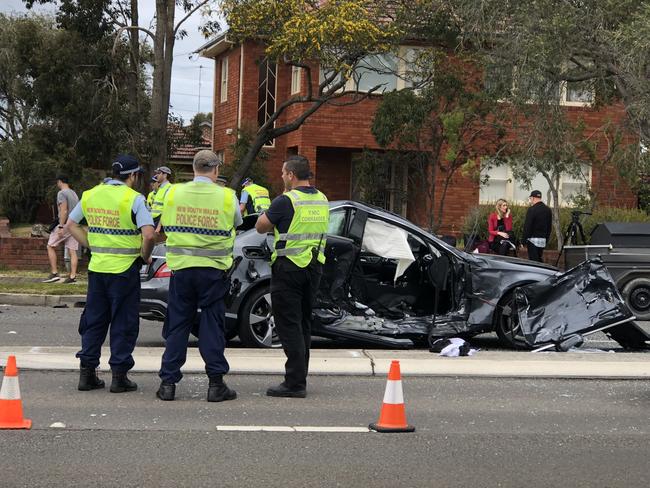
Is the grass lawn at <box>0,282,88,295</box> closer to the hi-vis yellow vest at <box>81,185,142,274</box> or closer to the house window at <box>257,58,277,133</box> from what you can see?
the hi-vis yellow vest at <box>81,185,142,274</box>

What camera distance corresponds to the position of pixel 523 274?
35.2 ft

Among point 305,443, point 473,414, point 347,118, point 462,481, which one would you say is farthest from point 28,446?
point 347,118

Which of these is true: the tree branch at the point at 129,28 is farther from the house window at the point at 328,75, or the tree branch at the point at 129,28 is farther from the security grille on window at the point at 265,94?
the security grille on window at the point at 265,94

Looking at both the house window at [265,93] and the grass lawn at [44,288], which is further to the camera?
the house window at [265,93]

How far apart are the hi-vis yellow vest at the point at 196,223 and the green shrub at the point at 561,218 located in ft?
50.3

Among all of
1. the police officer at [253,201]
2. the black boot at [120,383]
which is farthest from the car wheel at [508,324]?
the police officer at [253,201]

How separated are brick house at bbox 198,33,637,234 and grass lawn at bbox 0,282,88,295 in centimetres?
1114

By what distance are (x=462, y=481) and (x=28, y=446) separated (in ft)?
8.74

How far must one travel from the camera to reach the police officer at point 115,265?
7789 millimetres

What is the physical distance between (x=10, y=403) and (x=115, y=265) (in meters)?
1.49

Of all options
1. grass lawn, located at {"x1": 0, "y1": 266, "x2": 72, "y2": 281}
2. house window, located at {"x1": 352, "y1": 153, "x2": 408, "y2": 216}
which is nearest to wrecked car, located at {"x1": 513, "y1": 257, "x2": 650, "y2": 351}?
grass lawn, located at {"x1": 0, "y1": 266, "x2": 72, "y2": 281}

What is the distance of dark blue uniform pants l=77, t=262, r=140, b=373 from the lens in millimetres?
7805

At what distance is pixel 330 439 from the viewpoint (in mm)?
6723

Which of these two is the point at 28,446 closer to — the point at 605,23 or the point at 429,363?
the point at 429,363
